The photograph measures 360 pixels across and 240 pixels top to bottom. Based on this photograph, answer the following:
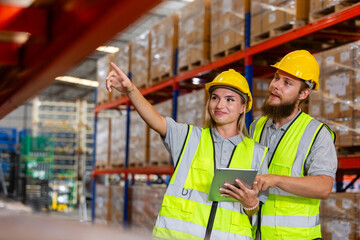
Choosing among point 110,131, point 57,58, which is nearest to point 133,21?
point 57,58

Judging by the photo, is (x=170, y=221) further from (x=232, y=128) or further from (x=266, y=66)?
(x=266, y=66)

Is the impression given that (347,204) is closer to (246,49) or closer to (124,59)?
(246,49)

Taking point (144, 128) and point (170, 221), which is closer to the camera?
point (170, 221)

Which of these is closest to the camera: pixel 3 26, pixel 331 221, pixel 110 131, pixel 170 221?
pixel 3 26

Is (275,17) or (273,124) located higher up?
(275,17)

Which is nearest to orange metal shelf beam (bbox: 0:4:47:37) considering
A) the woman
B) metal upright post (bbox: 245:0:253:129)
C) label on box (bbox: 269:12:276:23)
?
the woman

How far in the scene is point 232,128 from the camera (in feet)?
9.64

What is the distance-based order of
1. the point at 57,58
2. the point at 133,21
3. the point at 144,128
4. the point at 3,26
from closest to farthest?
the point at 133,21
the point at 57,58
the point at 3,26
the point at 144,128

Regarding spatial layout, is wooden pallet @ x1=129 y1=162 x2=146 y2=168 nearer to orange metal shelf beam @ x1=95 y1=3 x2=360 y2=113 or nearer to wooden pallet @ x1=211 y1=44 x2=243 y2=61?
orange metal shelf beam @ x1=95 y1=3 x2=360 y2=113

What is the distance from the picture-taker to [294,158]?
9.60 ft

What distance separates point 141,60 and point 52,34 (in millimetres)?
7581

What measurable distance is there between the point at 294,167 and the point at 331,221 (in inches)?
87.1

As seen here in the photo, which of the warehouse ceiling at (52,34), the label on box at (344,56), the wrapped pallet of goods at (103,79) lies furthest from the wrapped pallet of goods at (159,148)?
the warehouse ceiling at (52,34)

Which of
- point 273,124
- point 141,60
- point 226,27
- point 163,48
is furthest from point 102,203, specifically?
point 273,124
